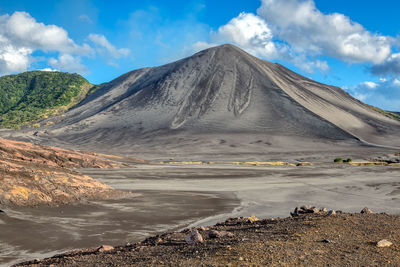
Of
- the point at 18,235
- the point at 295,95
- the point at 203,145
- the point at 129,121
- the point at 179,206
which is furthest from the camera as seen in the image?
the point at 295,95

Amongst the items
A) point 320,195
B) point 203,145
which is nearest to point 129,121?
point 203,145

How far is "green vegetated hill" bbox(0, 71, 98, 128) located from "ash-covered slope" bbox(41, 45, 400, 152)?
61.0ft

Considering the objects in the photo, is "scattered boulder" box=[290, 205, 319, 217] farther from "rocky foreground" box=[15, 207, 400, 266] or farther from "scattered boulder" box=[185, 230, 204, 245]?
"scattered boulder" box=[185, 230, 204, 245]

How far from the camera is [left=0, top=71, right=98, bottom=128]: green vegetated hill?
139 meters

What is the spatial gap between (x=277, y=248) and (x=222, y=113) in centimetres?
9976

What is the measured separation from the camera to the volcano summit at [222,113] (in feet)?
291

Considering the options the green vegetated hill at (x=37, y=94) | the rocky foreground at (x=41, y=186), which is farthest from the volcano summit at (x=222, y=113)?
the rocky foreground at (x=41, y=186)

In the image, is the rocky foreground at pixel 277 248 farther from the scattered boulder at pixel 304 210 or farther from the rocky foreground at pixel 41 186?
the rocky foreground at pixel 41 186

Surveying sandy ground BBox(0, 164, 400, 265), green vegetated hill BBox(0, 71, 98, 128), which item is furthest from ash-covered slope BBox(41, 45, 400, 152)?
sandy ground BBox(0, 164, 400, 265)

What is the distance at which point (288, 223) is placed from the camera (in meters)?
7.49

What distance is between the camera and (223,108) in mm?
107250

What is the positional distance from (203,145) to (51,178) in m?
66.8

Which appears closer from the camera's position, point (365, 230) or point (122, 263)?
point (122, 263)

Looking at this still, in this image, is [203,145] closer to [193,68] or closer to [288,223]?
[193,68]
